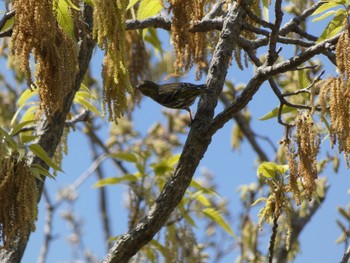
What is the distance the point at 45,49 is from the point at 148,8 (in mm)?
1260

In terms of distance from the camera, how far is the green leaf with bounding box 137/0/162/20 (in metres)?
4.07

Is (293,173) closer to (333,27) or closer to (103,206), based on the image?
(333,27)

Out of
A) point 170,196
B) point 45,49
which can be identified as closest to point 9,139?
point 45,49

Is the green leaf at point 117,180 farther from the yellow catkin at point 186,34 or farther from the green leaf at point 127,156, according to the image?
the yellow catkin at point 186,34

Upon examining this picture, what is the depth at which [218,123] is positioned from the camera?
3.44 meters

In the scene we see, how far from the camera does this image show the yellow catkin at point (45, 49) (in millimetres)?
2842

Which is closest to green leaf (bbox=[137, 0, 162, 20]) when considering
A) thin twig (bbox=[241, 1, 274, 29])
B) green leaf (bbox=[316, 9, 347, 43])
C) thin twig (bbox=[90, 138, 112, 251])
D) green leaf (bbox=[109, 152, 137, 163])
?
thin twig (bbox=[241, 1, 274, 29])

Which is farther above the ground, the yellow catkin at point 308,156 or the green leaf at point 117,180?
the green leaf at point 117,180

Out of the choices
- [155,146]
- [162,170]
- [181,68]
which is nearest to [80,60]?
[181,68]

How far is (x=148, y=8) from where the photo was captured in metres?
4.11

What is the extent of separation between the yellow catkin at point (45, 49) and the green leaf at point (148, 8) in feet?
3.59

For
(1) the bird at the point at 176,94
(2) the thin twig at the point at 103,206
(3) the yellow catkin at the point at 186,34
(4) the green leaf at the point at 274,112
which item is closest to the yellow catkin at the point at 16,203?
(3) the yellow catkin at the point at 186,34

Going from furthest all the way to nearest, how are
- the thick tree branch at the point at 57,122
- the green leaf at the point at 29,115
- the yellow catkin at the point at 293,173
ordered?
the green leaf at the point at 29,115 < the thick tree branch at the point at 57,122 < the yellow catkin at the point at 293,173

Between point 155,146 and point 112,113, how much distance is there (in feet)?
18.7
